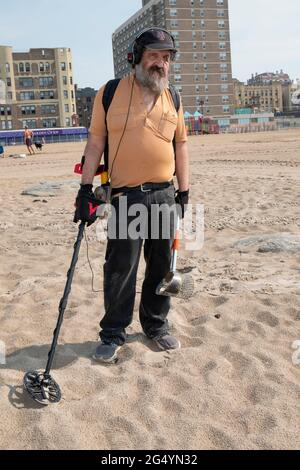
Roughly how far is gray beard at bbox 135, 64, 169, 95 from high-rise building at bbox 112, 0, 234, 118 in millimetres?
103215

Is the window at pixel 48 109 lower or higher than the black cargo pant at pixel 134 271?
higher

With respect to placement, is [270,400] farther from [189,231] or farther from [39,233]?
[39,233]

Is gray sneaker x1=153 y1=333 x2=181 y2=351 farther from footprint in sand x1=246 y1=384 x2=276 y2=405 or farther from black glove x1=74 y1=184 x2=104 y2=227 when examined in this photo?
black glove x1=74 y1=184 x2=104 y2=227

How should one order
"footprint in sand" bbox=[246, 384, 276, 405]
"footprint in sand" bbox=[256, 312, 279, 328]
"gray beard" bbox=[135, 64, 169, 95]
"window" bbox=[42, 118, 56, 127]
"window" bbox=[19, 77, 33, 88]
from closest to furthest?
1. "footprint in sand" bbox=[246, 384, 276, 405]
2. "gray beard" bbox=[135, 64, 169, 95]
3. "footprint in sand" bbox=[256, 312, 279, 328]
4. "window" bbox=[19, 77, 33, 88]
5. "window" bbox=[42, 118, 56, 127]

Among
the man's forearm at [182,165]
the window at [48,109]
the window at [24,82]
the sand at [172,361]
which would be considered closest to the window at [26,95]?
the window at [24,82]

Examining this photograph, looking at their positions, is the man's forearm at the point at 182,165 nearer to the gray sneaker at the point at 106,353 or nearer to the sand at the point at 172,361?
the sand at the point at 172,361

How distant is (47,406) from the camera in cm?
299

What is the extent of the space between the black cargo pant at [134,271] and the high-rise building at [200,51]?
339 ft

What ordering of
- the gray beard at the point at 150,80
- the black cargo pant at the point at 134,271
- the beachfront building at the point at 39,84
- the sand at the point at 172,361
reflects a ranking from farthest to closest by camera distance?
1. the beachfront building at the point at 39,84
2. the black cargo pant at the point at 134,271
3. the gray beard at the point at 150,80
4. the sand at the point at 172,361

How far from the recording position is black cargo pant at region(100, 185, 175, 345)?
3508 mm

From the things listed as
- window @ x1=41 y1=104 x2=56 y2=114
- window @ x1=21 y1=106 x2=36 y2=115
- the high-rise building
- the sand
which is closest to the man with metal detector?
the sand

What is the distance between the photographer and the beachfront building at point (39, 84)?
93.1 meters

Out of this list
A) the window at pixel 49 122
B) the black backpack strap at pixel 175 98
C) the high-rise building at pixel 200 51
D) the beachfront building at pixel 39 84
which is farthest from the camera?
the high-rise building at pixel 200 51
